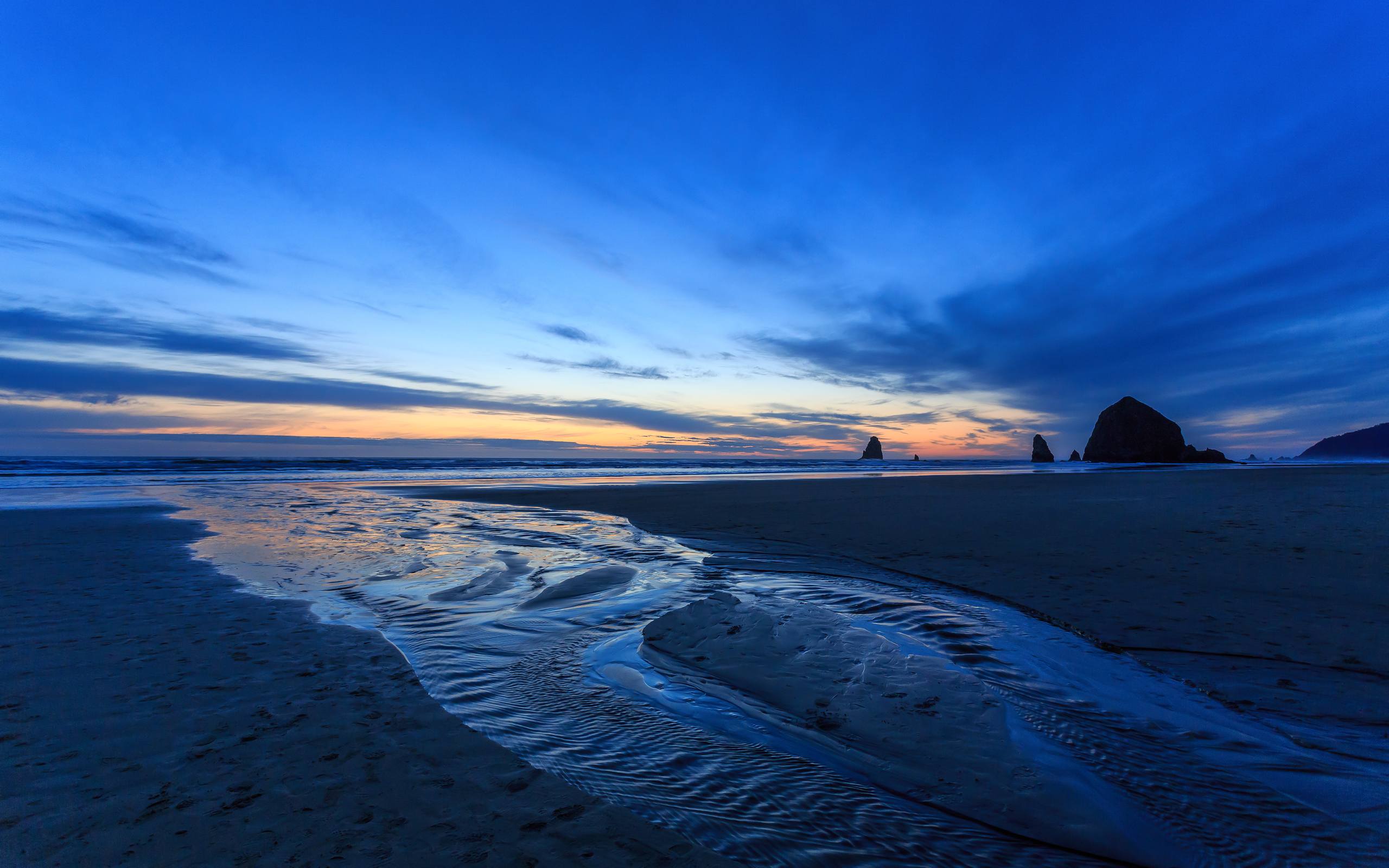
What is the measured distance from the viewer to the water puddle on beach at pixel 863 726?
255 cm

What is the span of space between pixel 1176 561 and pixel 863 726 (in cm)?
758

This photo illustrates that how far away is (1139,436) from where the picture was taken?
8869 cm

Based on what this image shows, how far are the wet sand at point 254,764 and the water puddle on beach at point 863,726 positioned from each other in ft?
0.91

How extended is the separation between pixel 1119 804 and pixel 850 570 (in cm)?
562

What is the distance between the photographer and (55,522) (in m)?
12.8

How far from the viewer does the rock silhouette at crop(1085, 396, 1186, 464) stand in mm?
87938

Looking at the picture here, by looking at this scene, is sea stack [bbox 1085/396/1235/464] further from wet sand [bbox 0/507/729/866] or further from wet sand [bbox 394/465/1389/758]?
wet sand [bbox 0/507/729/866]

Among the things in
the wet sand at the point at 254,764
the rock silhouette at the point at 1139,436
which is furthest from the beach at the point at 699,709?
the rock silhouette at the point at 1139,436

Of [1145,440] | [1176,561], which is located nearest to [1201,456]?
[1145,440]

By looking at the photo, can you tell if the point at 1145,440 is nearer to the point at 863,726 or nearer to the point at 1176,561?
the point at 1176,561

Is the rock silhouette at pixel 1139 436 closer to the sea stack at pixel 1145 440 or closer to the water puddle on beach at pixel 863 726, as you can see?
the sea stack at pixel 1145 440

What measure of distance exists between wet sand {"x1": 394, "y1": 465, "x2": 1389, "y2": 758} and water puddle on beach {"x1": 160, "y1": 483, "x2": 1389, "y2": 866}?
2.01 ft

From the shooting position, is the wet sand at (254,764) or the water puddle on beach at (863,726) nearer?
the wet sand at (254,764)

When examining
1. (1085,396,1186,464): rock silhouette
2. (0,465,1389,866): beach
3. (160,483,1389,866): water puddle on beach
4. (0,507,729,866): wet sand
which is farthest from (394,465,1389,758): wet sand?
(1085,396,1186,464): rock silhouette
